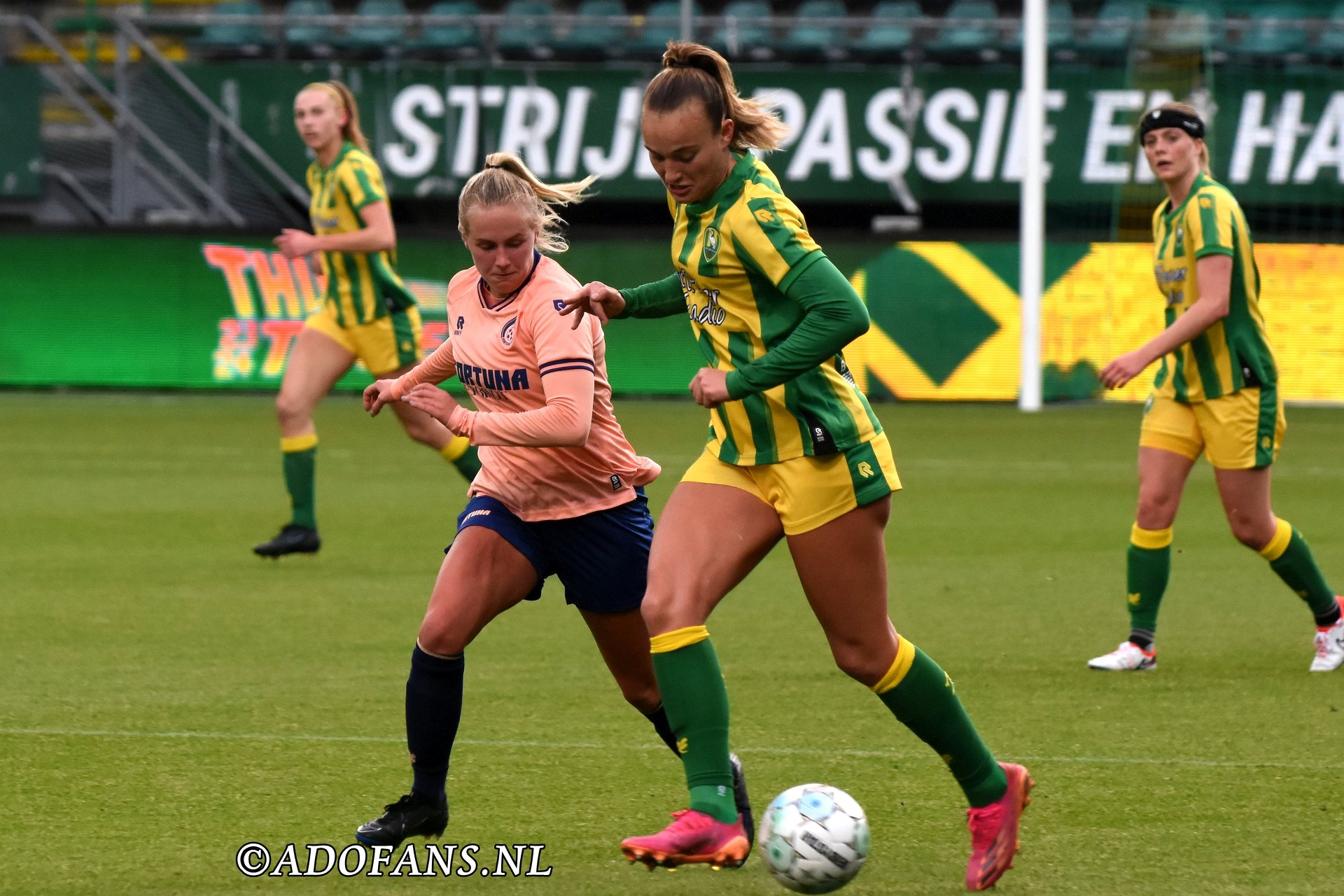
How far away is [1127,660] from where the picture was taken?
7.44 metres

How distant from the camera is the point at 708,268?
4547 millimetres

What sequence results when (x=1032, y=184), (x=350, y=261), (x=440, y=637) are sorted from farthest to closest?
(x=1032, y=184), (x=350, y=261), (x=440, y=637)

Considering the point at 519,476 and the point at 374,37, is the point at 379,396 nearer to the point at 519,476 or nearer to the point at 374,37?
the point at 519,476

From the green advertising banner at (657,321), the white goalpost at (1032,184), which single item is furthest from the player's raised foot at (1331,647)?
the green advertising banner at (657,321)

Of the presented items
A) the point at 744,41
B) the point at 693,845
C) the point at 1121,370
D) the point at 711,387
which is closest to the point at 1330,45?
the point at 744,41

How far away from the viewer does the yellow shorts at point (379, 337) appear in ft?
34.2

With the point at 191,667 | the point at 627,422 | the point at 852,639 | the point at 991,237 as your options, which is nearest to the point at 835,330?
the point at 852,639

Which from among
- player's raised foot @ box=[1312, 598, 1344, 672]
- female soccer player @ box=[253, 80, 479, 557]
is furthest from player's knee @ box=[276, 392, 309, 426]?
player's raised foot @ box=[1312, 598, 1344, 672]

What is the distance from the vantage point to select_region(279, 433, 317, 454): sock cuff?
1022cm

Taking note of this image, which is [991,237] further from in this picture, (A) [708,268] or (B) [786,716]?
(A) [708,268]

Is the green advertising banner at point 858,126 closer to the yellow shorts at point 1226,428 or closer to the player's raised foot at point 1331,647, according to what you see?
the yellow shorts at point 1226,428

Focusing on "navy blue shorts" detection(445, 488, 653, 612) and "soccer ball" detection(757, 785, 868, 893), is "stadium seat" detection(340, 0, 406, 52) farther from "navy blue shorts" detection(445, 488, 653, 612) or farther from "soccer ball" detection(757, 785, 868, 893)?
"soccer ball" detection(757, 785, 868, 893)

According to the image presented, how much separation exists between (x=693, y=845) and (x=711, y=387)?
101 cm

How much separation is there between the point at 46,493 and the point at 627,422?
21.5ft
